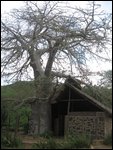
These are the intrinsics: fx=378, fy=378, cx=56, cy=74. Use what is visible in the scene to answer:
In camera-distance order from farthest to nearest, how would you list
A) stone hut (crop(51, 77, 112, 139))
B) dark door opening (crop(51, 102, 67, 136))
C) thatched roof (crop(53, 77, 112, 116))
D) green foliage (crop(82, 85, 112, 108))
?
1. dark door opening (crop(51, 102, 67, 136))
2. green foliage (crop(82, 85, 112, 108))
3. stone hut (crop(51, 77, 112, 139))
4. thatched roof (crop(53, 77, 112, 116))

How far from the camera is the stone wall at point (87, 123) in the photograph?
24328 mm

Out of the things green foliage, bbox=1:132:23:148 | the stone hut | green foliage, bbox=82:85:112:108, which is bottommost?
green foliage, bbox=1:132:23:148

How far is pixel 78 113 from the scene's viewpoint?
26.2 meters

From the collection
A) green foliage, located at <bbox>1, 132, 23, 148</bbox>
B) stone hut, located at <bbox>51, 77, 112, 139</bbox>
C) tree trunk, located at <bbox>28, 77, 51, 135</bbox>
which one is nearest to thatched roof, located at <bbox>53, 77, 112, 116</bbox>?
stone hut, located at <bbox>51, 77, 112, 139</bbox>

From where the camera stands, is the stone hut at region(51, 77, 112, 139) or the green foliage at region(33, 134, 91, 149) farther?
the stone hut at region(51, 77, 112, 139)

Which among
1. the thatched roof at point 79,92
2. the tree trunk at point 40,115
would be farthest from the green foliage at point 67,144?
the tree trunk at point 40,115

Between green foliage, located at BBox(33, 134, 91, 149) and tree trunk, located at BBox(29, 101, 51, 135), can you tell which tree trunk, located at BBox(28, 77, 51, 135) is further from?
green foliage, located at BBox(33, 134, 91, 149)

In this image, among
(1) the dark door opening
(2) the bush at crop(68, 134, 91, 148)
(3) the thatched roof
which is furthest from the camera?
(1) the dark door opening

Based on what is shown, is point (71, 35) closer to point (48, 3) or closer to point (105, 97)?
point (48, 3)

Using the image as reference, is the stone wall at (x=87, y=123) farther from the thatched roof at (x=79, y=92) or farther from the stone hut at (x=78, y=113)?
the thatched roof at (x=79, y=92)

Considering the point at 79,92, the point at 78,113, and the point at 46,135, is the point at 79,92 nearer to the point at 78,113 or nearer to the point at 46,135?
the point at 78,113

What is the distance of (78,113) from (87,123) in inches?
50.8

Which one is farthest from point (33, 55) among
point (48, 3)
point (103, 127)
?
point (103, 127)

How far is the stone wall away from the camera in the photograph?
2433 centimetres
